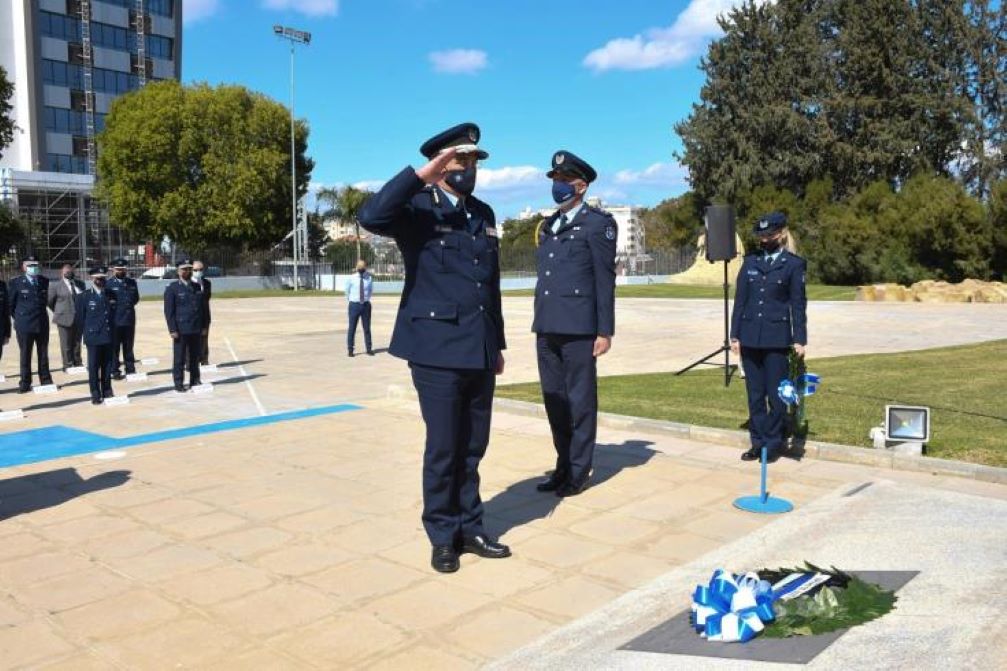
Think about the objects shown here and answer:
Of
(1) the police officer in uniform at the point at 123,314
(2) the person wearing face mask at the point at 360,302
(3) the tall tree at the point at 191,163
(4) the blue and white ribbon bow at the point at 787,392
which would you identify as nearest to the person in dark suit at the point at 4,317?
(1) the police officer in uniform at the point at 123,314

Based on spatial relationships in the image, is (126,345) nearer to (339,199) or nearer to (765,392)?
(765,392)

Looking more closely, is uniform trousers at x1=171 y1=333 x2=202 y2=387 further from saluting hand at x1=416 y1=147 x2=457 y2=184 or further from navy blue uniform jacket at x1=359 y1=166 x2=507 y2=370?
saluting hand at x1=416 y1=147 x2=457 y2=184

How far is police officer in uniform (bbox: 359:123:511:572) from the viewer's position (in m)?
4.49

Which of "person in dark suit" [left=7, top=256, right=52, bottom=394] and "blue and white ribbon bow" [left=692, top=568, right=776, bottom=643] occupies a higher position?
"person in dark suit" [left=7, top=256, right=52, bottom=394]

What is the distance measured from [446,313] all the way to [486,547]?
53.7 inches

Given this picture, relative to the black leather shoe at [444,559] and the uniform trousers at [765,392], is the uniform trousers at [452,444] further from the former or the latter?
the uniform trousers at [765,392]

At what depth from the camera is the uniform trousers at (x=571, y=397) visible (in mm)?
6113

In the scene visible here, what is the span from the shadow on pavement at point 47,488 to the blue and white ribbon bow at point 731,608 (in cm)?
463

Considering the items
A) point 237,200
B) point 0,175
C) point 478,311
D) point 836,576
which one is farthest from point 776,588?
point 0,175

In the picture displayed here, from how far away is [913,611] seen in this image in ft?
12.3

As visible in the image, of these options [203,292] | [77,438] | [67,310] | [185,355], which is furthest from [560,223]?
[67,310]

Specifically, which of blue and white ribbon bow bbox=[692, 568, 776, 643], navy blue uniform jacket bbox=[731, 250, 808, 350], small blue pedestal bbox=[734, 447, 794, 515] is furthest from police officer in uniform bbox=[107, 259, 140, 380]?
blue and white ribbon bow bbox=[692, 568, 776, 643]

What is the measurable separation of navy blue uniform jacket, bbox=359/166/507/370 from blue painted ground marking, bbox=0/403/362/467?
489 cm

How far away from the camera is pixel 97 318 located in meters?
11.7
